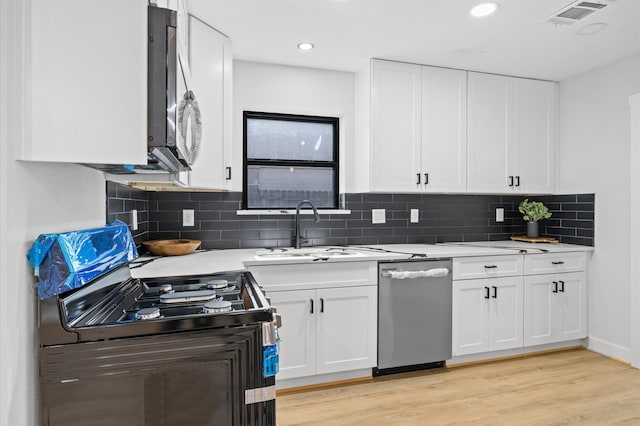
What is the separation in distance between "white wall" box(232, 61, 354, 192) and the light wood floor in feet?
5.19

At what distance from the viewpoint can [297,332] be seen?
247 centimetres

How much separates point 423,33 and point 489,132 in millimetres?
1176

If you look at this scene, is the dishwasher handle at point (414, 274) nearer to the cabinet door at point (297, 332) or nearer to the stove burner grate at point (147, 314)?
the cabinet door at point (297, 332)

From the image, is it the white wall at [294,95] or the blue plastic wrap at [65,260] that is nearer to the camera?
the blue plastic wrap at [65,260]

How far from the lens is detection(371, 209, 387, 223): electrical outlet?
130 inches

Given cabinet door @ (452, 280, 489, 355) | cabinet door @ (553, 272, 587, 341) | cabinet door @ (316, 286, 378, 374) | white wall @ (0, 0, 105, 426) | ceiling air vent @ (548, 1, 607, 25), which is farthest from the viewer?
cabinet door @ (553, 272, 587, 341)

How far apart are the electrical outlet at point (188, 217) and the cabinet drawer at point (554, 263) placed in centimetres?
262

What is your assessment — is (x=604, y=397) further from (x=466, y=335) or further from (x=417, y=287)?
(x=417, y=287)

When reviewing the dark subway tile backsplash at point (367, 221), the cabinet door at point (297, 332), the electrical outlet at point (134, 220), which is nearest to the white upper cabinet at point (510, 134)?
the dark subway tile backsplash at point (367, 221)

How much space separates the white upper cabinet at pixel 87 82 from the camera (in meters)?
1.01

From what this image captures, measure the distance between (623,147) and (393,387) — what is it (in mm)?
2561

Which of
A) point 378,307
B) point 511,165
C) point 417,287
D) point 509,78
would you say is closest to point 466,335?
point 417,287

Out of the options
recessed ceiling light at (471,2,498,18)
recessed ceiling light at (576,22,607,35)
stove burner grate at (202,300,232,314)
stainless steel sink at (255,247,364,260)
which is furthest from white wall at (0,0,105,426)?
recessed ceiling light at (576,22,607,35)

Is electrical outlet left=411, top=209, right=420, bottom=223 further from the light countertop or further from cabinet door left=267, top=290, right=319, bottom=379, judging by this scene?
cabinet door left=267, top=290, right=319, bottom=379
